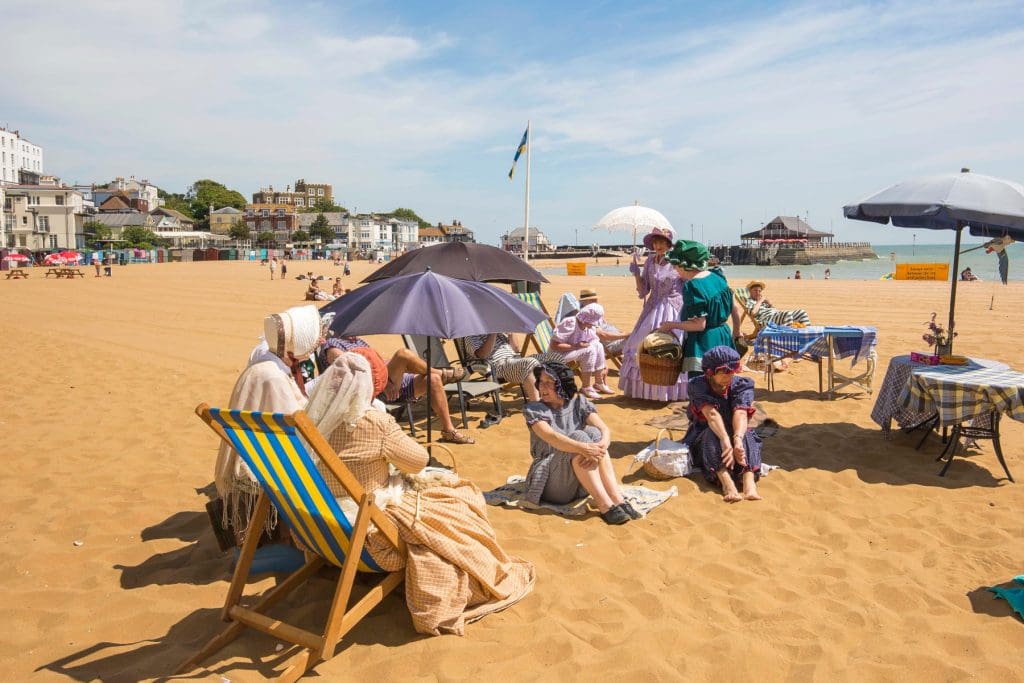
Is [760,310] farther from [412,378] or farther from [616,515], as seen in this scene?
[616,515]

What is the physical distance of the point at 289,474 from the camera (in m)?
2.84

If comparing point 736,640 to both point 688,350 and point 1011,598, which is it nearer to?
point 1011,598

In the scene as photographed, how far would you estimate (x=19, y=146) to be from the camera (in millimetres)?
95625

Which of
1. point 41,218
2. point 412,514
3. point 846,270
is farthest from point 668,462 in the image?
point 41,218

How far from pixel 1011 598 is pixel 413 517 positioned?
2.85 m

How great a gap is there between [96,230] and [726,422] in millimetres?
98480

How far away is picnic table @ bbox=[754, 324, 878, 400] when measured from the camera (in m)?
7.93

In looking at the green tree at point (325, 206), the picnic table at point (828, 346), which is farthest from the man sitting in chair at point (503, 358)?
the green tree at point (325, 206)

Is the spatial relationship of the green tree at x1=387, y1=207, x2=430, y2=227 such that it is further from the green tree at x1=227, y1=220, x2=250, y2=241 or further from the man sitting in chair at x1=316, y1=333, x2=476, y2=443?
the man sitting in chair at x1=316, y1=333, x2=476, y2=443

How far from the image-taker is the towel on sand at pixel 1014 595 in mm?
3320

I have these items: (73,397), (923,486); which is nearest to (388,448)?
(923,486)

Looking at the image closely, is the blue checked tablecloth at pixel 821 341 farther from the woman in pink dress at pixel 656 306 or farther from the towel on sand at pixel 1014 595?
the towel on sand at pixel 1014 595

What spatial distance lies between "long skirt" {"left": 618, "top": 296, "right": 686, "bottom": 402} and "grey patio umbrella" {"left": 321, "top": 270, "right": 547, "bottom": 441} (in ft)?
7.62

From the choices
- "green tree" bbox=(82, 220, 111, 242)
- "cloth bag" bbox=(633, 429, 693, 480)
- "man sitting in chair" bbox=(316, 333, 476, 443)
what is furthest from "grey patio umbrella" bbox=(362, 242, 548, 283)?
"green tree" bbox=(82, 220, 111, 242)
